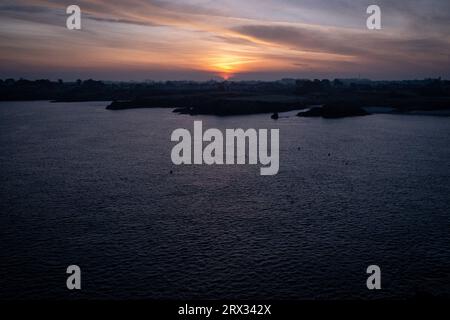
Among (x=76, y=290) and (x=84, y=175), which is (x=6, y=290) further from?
(x=84, y=175)

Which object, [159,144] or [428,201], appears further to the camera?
[159,144]

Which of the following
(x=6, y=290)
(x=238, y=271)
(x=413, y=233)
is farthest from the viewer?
(x=413, y=233)

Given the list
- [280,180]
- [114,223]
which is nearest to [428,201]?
[280,180]

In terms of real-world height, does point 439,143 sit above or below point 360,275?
above
